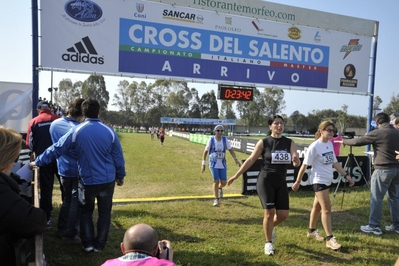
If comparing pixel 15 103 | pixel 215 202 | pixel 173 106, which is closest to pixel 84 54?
pixel 15 103


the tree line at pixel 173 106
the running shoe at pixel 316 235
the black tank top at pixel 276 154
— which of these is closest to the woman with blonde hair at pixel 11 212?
the black tank top at pixel 276 154

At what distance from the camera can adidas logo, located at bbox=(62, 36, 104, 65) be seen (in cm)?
689

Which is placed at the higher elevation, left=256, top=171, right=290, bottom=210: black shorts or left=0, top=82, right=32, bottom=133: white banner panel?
left=0, top=82, right=32, bottom=133: white banner panel

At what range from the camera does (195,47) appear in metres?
8.02

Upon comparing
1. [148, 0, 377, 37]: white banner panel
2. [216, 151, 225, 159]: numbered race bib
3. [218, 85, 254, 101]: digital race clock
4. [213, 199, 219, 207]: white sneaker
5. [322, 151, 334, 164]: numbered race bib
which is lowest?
Answer: [213, 199, 219, 207]: white sneaker

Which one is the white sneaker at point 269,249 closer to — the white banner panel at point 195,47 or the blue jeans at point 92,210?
the blue jeans at point 92,210

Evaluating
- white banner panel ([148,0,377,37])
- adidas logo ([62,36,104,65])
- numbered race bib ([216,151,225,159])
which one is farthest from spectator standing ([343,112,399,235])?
adidas logo ([62,36,104,65])

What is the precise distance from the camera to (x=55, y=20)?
22.0ft

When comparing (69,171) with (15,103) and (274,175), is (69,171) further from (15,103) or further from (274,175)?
(15,103)

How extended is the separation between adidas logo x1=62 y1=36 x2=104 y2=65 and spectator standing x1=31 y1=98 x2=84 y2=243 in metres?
2.86

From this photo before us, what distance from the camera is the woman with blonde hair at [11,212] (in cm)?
187

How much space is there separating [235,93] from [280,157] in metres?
4.49

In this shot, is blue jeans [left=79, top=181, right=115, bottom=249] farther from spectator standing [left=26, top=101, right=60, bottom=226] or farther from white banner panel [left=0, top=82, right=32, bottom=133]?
white banner panel [left=0, top=82, right=32, bottom=133]

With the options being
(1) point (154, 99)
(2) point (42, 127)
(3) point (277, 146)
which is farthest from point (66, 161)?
(1) point (154, 99)
